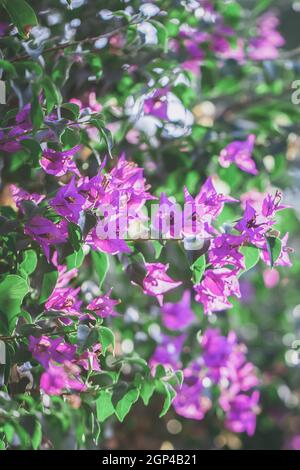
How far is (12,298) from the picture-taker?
24.0 inches

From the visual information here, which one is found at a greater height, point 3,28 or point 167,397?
point 3,28

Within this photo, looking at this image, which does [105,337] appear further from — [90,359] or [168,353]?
[168,353]

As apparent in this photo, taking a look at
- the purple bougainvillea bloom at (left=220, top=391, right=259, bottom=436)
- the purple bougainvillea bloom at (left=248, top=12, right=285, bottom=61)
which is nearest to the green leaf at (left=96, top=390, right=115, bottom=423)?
the purple bougainvillea bloom at (left=220, top=391, right=259, bottom=436)

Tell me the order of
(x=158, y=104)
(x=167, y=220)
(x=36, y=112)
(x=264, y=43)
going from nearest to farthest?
1. (x=36, y=112)
2. (x=167, y=220)
3. (x=158, y=104)
4. (x=264, y=43)

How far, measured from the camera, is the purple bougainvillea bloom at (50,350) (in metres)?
0.62

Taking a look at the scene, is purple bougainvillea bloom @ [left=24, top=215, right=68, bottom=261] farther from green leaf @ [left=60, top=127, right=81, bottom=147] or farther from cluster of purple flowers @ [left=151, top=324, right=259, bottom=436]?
cluster of purple flowers @ [left=151, top=324, right=259, bottom=436]

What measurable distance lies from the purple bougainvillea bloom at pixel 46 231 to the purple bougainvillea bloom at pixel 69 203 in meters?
0.02

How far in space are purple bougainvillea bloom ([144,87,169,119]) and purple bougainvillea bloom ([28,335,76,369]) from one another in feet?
1.20

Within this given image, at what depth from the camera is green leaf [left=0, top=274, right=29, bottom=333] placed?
2.00 feet

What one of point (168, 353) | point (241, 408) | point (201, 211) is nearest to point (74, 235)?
point (201, 211)

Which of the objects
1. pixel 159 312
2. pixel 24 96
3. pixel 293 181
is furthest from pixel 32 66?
pixel 293 181

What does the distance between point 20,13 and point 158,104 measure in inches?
11.5

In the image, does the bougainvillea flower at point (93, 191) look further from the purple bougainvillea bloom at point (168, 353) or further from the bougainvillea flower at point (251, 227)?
the purple bougainvillea bloom at point (168, 353)

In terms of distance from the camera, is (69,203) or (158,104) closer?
(69,203)
